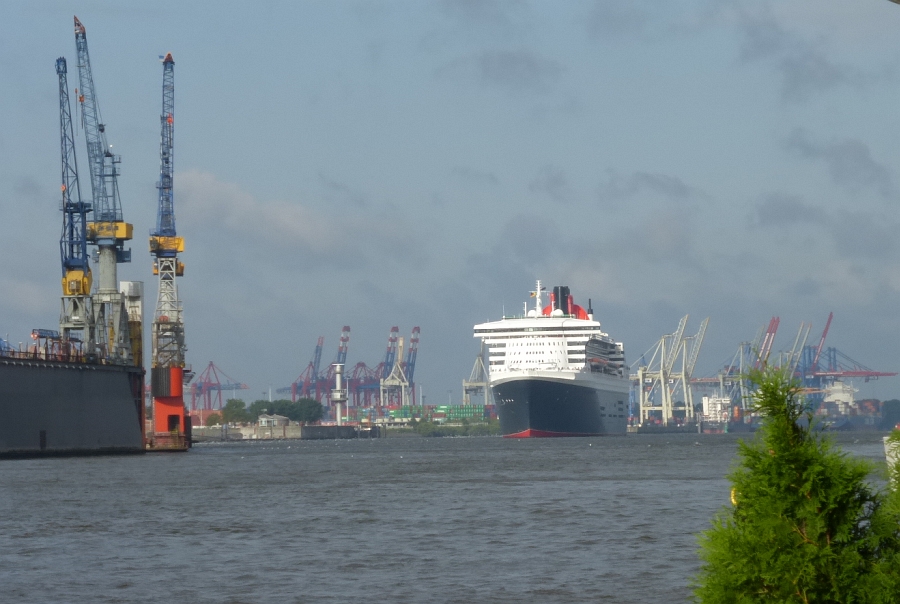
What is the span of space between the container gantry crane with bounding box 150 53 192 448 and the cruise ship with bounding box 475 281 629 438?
39.8 m

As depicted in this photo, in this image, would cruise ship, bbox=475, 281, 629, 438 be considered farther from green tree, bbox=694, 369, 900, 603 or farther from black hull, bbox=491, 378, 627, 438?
green tree, bbox=694, 369, 900, 603

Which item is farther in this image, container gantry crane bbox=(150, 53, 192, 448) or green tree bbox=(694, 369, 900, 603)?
container gantry crane bbox=(150, 53, 192, 448)

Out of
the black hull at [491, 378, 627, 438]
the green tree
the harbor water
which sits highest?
the black hull at [491, 378, 627, 438]

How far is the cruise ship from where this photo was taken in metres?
130

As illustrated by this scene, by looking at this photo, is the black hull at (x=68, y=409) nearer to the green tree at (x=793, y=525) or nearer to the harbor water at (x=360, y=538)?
the harbor water at (x=360, y=538)

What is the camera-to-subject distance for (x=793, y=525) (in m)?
7.85

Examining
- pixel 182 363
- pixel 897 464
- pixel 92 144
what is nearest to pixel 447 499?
pixel 897 464

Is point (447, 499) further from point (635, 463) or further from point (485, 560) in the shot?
point (635, 463)

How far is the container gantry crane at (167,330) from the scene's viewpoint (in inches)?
3816

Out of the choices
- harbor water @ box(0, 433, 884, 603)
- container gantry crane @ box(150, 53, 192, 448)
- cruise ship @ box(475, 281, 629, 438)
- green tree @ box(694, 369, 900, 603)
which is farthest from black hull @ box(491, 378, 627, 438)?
green tree @ box(694, 369, 900, 603)

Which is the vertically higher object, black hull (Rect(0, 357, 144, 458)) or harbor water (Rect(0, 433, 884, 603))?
black hull (Rect(0, 357, 144, 458))

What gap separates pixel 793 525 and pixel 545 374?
402ft

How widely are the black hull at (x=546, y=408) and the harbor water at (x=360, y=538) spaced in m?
73.6

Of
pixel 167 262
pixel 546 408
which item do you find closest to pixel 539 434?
pixel 546 408
